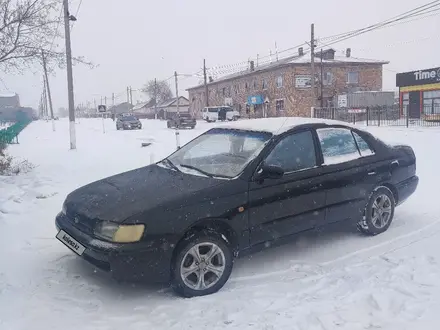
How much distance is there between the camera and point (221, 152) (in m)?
4.75

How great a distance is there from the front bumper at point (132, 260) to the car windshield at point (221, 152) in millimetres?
1096

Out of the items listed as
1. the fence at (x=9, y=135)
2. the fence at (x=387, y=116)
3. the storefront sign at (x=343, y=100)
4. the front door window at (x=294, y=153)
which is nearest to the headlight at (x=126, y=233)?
the front door window at (x=294, y=153)

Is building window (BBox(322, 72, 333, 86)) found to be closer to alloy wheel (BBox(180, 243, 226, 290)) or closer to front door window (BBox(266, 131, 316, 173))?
front door window (BBox(266, 131, 316, 173))

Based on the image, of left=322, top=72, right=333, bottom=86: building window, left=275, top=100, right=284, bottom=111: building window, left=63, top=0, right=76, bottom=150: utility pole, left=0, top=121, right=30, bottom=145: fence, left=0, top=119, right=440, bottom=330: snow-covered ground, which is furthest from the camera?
left=275, top=100, right=284, bottom=111: building window

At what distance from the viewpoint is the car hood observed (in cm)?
367

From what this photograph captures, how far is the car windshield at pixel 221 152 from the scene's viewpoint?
14.1 ft

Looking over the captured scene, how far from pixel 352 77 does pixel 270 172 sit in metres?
47.6

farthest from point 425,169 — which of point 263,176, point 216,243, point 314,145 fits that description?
point 216,243

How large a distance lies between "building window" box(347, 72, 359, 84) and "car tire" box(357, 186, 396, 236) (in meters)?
45.5

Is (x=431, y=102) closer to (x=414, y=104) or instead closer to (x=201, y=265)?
(x=414, y=104)

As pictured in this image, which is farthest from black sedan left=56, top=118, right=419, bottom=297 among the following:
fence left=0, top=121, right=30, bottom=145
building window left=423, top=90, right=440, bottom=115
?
building window left=423, top=90, right=440, bottom=115

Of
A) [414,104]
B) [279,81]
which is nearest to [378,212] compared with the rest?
[414,104]

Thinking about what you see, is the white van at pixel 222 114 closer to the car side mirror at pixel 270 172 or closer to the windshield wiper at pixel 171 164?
the windshield wiper at pixel 171 164

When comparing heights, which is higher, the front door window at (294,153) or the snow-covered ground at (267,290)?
the front door window at (294,153)
